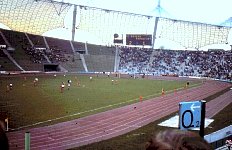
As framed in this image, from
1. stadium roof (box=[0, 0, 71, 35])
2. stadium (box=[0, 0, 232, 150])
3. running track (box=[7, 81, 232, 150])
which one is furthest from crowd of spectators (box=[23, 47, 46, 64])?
running track (box=[7, 81, 232, 150])

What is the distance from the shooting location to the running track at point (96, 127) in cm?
1044

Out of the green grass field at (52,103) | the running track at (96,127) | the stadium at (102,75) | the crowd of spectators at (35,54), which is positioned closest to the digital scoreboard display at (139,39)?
the stadium at (102,75)

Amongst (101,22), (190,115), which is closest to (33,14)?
(101,22)

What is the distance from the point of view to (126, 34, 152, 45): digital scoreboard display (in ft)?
157

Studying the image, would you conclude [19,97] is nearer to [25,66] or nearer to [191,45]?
[25,66]

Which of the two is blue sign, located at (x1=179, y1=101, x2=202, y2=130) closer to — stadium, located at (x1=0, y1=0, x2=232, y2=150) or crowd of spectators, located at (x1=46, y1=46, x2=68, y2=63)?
stadium, located at (x1=0, y1=0, x2=232, y2=150)

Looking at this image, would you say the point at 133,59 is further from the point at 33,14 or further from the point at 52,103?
the point at 52,103

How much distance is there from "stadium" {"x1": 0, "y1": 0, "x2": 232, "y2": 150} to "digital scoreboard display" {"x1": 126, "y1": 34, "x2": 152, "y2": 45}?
0.42 feet

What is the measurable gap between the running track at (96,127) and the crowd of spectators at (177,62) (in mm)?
25042

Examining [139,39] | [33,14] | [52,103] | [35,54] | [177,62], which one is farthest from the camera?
[33,14]

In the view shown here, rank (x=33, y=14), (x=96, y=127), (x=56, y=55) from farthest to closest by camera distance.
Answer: (x=33, y=14) < (x=56, y=55) < (x=96, y=127)

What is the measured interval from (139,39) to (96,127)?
35920 mm

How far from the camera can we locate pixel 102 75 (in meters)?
40.1

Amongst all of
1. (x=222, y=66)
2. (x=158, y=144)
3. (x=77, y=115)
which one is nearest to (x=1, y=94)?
(x=77, y=115)
